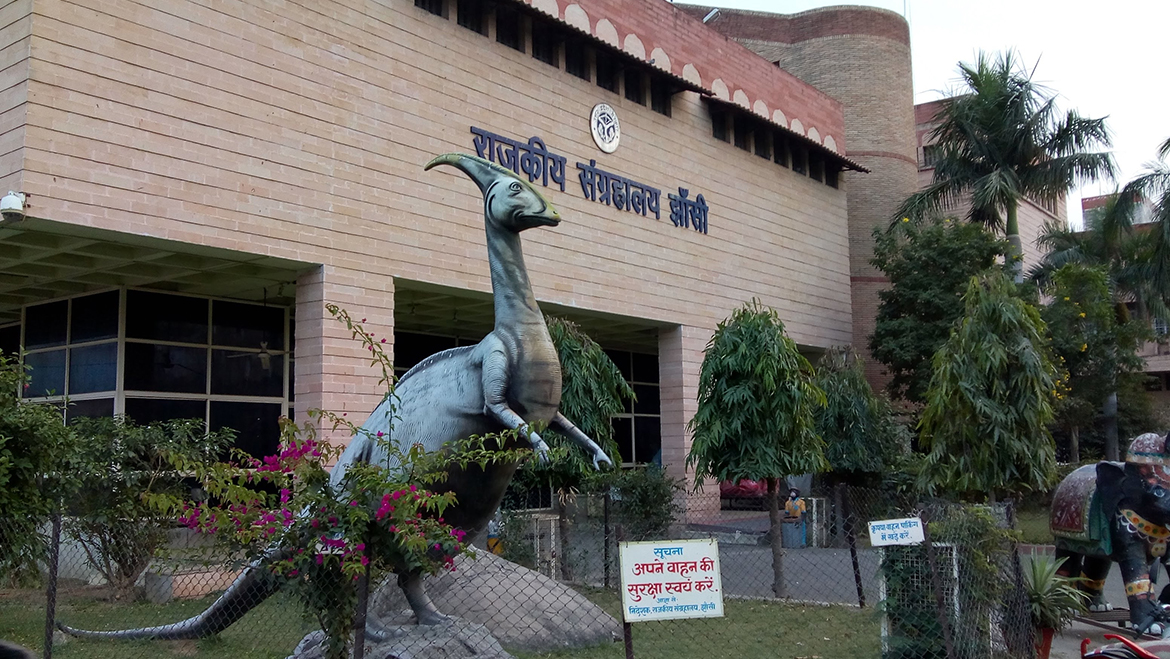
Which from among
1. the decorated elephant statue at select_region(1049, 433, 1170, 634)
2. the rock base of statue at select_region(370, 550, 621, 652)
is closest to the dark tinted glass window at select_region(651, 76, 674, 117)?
the decorated elephant statue at select_region(1049, 433, 1170, 634)

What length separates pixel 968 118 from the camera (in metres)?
26.8

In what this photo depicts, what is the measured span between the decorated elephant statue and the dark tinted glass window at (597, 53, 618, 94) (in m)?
12.8

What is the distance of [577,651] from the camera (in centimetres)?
882

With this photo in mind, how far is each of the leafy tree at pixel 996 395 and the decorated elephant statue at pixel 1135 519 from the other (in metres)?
3.91

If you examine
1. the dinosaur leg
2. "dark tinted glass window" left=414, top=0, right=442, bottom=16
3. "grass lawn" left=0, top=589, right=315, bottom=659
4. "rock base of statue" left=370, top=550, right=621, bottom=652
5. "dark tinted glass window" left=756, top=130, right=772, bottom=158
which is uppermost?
"dark tinted glass window" left=756, top=130, right=772, bottom=158

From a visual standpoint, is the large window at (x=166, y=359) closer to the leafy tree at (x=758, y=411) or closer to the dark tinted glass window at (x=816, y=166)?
the leafy tree at (x=758, y=411)

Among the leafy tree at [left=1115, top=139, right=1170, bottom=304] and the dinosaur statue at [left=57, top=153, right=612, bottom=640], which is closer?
the dinosaur statue at [left=57, top=153, right=612, bottom=640]

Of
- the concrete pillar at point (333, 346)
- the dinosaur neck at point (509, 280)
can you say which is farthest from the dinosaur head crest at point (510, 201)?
the concrete pillar at point (333, 346)

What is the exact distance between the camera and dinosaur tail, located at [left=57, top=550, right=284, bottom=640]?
26.2ft

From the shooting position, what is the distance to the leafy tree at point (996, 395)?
1440 centimetres

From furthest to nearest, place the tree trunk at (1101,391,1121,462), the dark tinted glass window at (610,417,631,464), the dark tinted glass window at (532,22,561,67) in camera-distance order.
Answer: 1. the tree trunk at (1101,391,1121,462)
2. the dark tinted glass window at (610,417,631,464)
3. the dark tinted glass window at (532,22,561,67)

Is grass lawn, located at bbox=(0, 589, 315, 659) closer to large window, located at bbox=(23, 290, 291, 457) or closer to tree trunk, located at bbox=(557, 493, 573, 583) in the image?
large window, located at bbox=(23, 290, 291, 457)

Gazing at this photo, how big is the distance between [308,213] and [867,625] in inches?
365

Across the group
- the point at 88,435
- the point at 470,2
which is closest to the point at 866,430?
the point at 470,2
